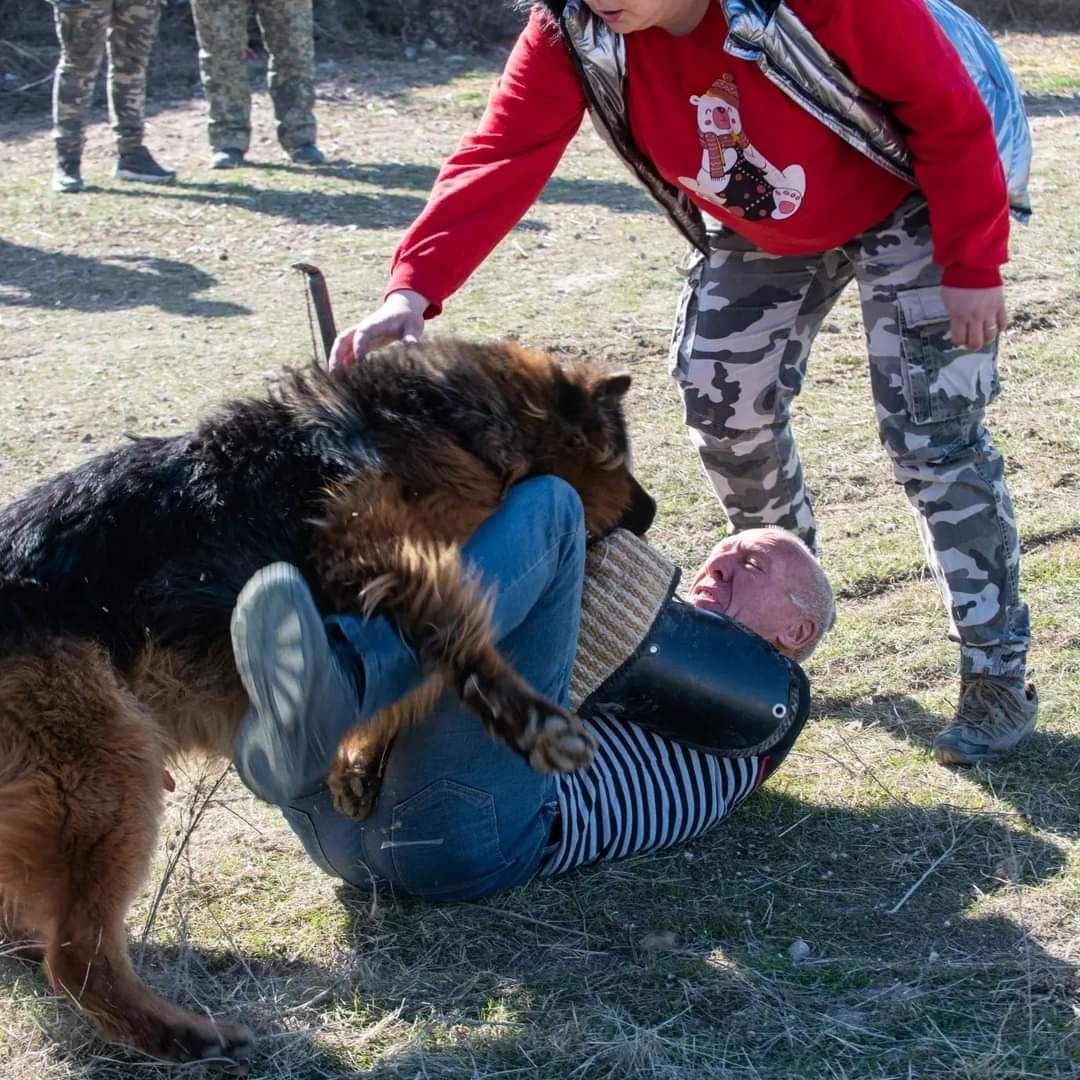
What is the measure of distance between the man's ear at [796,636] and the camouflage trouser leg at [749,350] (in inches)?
27.2

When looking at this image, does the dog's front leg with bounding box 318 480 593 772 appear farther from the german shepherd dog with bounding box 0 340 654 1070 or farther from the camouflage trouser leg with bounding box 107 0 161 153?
the camouflage trouser leg with bounding box 107 0 161 153

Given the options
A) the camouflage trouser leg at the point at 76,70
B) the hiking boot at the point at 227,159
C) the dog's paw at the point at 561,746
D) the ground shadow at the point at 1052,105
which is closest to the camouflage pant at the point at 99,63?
the camouflage trouser leg at the point at 76,70

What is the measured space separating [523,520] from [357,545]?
14.4 inches

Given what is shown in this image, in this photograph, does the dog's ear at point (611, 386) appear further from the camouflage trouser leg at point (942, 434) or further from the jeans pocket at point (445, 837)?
the jeans pocket at point (445, 837)

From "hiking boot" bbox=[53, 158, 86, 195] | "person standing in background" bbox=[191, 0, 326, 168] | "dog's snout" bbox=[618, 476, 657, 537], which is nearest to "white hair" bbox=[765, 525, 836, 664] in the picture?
"dog's snout" bbox=[618, 476, 657, 537]

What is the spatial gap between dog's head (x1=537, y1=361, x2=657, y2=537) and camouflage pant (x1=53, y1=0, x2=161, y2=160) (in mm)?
8205

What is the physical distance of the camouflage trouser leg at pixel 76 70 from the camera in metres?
10.3

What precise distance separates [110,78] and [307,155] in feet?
5.46

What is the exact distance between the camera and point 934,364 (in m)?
3.68

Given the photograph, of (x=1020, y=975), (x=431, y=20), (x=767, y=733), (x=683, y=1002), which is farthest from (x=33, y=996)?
(x=431, y=20)

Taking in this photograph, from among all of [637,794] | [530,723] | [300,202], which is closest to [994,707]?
[637,794]

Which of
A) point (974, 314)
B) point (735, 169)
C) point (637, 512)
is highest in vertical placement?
point (735, 169)

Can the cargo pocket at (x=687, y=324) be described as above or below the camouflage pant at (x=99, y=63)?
above

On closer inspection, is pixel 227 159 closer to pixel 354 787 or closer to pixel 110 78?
pixel 110 78
